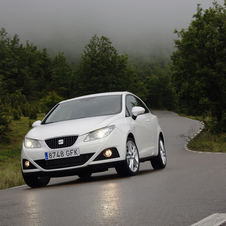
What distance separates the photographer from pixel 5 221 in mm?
5047

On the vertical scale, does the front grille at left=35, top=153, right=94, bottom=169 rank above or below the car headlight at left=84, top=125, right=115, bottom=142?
below

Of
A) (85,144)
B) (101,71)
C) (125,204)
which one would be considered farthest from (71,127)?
(101,71)

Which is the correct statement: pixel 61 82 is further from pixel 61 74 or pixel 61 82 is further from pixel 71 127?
pixel 71 127

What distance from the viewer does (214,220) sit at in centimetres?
439

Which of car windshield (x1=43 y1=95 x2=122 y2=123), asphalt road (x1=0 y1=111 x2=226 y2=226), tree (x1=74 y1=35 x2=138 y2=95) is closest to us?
asphalt road (x1=0 y1=111 x2=226 y2=226)

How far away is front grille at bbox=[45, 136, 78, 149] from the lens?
26.7ft

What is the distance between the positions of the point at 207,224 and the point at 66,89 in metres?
113

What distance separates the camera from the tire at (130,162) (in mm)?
8516

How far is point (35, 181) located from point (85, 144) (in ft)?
5.05

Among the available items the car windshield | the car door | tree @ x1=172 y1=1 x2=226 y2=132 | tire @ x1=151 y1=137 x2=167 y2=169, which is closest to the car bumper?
the car door

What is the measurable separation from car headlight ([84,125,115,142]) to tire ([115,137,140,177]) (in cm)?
57

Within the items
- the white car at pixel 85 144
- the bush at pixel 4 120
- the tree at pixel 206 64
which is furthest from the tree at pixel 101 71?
the white car at pixel 85 144

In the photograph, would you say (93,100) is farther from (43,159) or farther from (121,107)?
(43,159)

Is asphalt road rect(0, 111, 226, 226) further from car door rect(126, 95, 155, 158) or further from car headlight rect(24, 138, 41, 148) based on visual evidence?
car door rect(126, 95, 155, 158)
